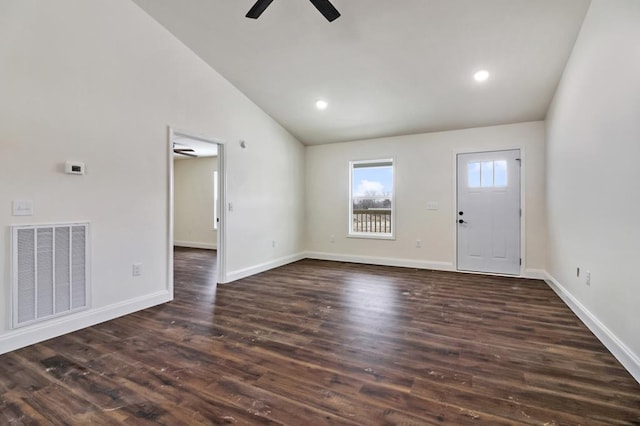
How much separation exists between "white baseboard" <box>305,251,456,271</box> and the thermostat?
445cm

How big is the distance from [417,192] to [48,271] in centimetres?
514

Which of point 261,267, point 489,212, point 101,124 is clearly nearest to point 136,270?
point 101,124

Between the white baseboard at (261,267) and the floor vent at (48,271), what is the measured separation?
190cm

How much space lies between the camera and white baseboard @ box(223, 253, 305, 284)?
15.3 ft

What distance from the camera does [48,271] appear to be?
8.87ft

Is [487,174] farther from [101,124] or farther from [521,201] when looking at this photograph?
[101,124]

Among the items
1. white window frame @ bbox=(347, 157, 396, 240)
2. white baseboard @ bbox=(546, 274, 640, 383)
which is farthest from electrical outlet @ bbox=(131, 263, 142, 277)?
white baseboard @ bbox=(546, 274, 640, 383)

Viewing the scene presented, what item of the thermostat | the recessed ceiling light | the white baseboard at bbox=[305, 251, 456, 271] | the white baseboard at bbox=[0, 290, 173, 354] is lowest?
the white baseboard at bbox=[0, 290, 173, 354]

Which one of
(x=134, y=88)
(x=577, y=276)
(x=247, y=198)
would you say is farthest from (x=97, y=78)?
(x=577, y=276)

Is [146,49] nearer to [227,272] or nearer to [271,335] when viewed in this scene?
[227,272]

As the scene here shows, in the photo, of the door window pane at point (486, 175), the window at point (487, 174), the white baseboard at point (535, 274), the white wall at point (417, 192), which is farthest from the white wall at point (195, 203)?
the white baseboard at point (535, 274)

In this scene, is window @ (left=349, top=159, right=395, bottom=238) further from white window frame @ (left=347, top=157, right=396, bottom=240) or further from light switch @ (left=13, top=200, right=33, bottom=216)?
light switch @ (left=13, top=200, right=33, bottom=216)

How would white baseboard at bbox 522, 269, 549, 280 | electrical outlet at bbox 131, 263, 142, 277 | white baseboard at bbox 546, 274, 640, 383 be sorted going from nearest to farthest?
white baseboard at bbox 546, 274, 640, 383
electrical outlet at bbox 131, 263, 142, 277
white baseboard at bbox 522, 269, 549, 280

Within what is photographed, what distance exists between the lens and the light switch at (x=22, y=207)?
2.52m
